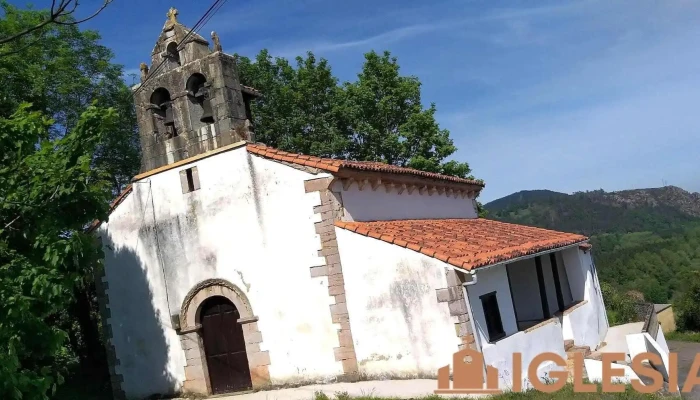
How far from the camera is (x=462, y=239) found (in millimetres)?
12117

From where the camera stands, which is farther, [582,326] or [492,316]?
[582,326]

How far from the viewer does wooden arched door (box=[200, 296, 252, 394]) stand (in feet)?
40.3

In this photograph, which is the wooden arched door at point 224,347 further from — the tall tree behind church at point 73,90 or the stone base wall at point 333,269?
the tall tree behind church at point 73,90

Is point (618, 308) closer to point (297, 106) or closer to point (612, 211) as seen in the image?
point (297, 106)

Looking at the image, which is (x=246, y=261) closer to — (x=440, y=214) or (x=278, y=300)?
(x=278, y=300)

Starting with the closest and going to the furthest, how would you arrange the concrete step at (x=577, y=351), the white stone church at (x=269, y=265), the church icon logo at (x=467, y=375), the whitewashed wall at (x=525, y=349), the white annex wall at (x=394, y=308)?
the church icon logo at (x=467, y=375) < the white annex wall at (x=394, y=308) < the whitewashed wall at (x=525, y=349) < the white stone church at (x=269, y=265) < the concrete step at (x=577, y=351)

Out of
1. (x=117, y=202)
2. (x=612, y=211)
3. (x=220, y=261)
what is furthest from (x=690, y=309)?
(x=612, y=211)

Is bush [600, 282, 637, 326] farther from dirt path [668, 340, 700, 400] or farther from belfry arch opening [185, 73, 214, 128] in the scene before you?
belfry arch opening [185, 73, 214, 128]

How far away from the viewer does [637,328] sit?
643 inches

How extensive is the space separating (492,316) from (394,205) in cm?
356

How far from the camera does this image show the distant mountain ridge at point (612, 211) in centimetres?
13012

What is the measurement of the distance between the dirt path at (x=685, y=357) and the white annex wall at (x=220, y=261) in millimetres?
8003

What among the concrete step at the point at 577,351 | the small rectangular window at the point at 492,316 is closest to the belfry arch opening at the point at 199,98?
the small rectangular window at the point at 492,316

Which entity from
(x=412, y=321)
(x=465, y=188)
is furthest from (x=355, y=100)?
(x=412, y=321)
